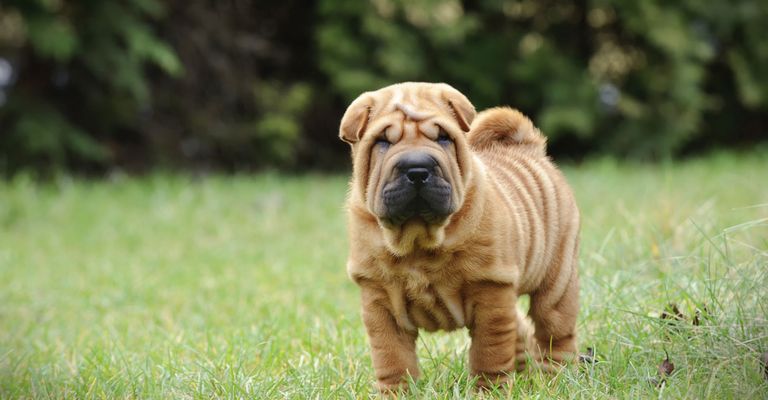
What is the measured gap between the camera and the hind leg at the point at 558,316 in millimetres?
3643

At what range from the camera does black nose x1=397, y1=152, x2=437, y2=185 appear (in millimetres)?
3023

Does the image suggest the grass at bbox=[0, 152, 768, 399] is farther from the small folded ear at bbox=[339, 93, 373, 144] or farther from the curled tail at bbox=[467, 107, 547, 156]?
the small folded ear at bbox=[339, 93, 373, 144]

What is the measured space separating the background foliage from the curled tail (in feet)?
22.7

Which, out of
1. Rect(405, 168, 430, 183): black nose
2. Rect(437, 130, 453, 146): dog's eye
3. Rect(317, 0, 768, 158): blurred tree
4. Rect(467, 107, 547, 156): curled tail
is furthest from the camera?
Rect(317, 0, 768, 158): blurred tree

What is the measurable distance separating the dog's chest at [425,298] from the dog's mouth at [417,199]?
230mm

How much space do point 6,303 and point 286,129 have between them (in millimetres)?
5541

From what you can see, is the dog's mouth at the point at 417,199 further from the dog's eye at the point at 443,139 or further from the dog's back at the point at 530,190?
the dog's back at the point at 530,190

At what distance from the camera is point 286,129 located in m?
11.3

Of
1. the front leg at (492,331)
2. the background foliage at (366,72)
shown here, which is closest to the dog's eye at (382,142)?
the front leg at (492,331)

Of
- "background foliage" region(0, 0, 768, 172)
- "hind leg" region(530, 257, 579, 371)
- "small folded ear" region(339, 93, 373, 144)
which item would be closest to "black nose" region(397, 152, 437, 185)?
"small folded ear" region(339, 93, 373, 144)

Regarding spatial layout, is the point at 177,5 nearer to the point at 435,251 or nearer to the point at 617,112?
the point at 617,112

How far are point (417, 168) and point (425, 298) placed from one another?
510mm

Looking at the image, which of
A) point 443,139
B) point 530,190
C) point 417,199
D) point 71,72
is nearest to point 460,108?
point 443,139

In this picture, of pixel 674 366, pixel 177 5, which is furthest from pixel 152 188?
pixel 674 366
